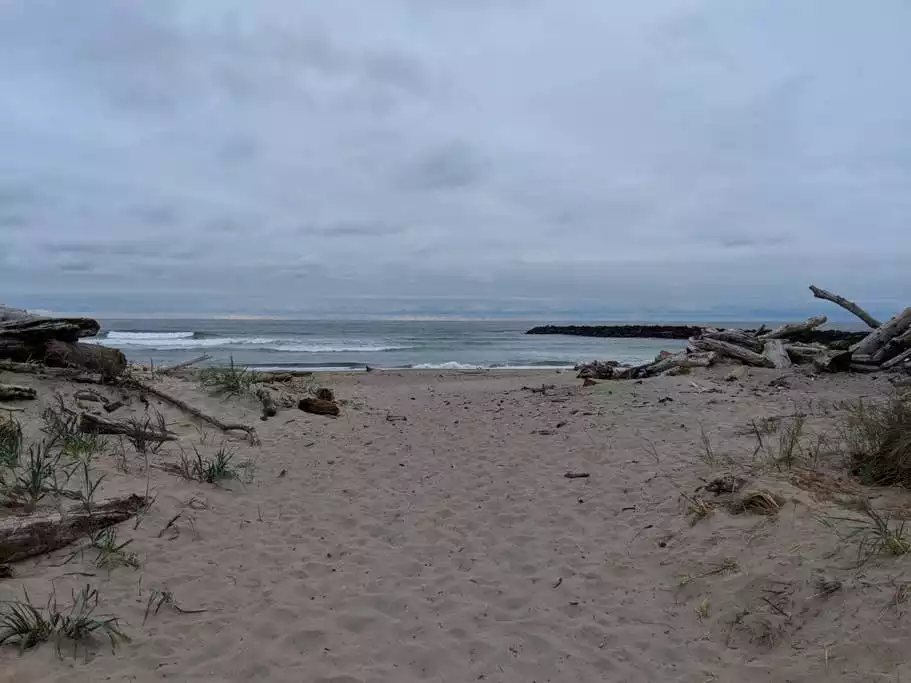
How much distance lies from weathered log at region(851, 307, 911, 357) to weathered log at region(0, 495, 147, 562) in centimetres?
1399

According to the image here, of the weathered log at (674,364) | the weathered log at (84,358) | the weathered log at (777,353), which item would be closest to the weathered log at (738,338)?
the weathered log at (777,353)

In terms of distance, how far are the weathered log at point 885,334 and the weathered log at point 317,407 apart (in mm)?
11141

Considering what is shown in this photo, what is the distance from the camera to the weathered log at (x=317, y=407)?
31.3 feet

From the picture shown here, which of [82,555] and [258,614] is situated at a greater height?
[82,555]

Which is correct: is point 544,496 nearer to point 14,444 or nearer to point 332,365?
point 14,444

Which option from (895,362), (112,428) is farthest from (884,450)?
(895,362)

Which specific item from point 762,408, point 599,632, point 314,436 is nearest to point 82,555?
point 599,632

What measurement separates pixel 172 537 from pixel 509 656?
2694 millimetres

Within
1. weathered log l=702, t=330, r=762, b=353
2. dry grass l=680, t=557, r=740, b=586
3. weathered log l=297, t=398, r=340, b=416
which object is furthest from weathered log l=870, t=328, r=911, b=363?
weathered log l=297, t=398, r=340, b=416

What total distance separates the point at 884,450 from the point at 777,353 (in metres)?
8.98

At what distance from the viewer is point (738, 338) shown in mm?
13914

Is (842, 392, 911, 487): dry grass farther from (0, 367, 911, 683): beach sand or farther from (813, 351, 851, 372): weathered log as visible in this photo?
(813, 351, 851, 372): weathered log

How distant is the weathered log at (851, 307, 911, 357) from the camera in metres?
12.5

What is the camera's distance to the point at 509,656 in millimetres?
3227
